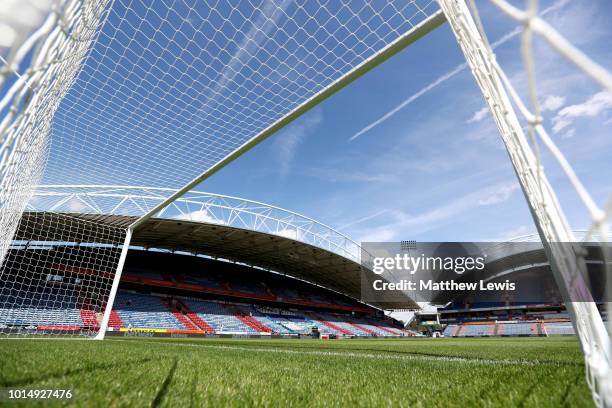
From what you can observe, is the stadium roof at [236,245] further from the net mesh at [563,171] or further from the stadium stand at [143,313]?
the net mesh at [563,171]

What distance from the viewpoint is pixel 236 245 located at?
29312mm

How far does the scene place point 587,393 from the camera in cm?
187

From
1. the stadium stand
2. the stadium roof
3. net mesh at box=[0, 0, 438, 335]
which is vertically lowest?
the stadium stand

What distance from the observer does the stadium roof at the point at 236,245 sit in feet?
55.3

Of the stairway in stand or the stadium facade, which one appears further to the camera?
the stairway in stand

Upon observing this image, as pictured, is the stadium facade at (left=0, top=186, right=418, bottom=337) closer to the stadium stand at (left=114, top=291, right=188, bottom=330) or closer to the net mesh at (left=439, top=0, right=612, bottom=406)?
the stadium stand at (left=114, top=291, right=188, bottom=330)

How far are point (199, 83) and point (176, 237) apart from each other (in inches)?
872

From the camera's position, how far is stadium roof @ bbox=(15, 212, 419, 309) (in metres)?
16.9

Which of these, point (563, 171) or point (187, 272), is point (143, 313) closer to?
point (187, 272)

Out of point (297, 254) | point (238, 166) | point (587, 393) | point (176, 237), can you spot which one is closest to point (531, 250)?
point (297, 254)

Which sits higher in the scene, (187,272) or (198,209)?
(198,209)

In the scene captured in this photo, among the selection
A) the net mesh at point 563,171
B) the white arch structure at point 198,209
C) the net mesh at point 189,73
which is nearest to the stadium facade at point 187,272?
the white arch structure at point 198,209

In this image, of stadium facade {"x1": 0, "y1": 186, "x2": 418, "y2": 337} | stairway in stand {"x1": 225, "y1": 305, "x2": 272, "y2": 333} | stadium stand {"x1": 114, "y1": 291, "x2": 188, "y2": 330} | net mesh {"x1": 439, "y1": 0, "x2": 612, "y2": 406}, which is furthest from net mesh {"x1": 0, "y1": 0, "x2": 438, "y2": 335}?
stairway in stand {"x1": 225, "y1": 305, "x2": 272, "y2": 333}

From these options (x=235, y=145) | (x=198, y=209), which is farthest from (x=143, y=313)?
(x=235, y=145)
